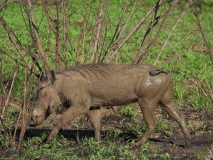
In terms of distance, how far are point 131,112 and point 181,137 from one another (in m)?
0.87

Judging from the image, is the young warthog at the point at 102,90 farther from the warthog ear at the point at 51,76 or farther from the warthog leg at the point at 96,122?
the warthog leg at the point at 96,122

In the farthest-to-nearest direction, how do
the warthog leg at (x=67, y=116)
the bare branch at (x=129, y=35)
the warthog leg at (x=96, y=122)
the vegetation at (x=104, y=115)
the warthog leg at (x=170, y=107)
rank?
the bare branch at (x=129, y=35)
the warthog leg at (x=96, y=122)
the warthog leg at (x=170, y=107)
the warthog leg at (x=67, y=116)
the vegetation at (x=104, y=115)

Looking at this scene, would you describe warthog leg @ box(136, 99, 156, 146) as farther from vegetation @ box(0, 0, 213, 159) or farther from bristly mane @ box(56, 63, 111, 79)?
bristly mane @ box(56, 63, 111, 79)

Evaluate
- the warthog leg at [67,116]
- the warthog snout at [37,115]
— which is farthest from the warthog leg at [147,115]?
the warthog snout at [37,115]

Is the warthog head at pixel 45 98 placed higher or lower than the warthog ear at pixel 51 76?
lower

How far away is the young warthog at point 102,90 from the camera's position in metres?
5.34

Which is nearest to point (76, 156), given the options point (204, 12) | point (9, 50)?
point (9, 50)

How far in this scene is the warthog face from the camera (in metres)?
5.43

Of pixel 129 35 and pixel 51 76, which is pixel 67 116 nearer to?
pixel 51 76

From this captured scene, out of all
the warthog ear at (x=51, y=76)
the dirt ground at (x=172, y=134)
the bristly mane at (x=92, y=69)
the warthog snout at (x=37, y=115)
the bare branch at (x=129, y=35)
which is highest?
the bare branch at (x=129, y=35)

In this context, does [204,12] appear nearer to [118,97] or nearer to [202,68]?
[202,68]

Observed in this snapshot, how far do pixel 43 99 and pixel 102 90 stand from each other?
607 millimetres

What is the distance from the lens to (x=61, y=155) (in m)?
4.95

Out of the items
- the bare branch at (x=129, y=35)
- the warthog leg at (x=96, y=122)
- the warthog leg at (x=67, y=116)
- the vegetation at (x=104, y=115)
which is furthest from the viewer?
the bare branch at (x=129, y=35)
